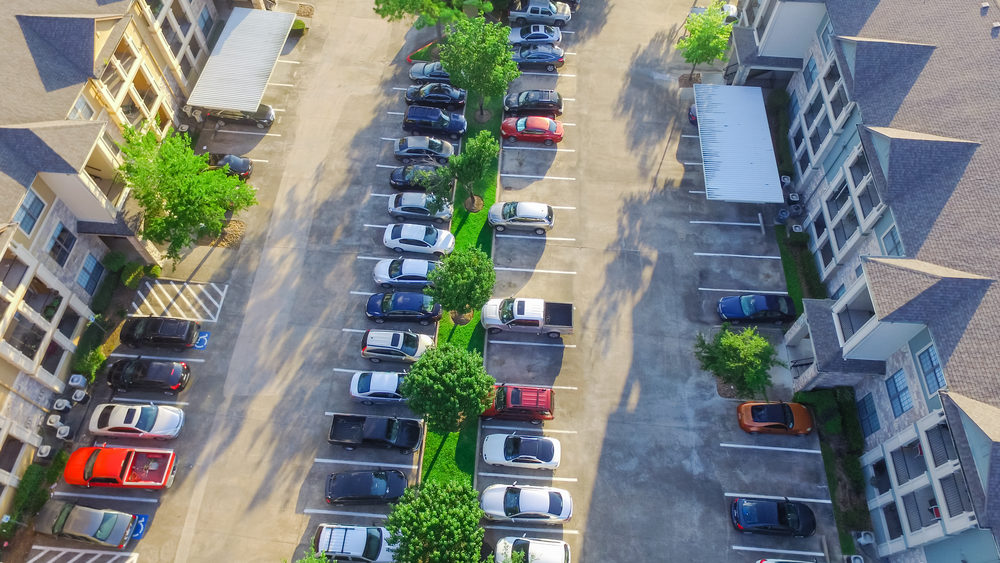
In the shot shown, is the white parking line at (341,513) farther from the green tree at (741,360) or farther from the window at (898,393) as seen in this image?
the window at (898,393)

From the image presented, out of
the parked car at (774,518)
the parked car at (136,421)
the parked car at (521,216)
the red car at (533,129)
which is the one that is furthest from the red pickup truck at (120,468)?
the parked car at (774,518)

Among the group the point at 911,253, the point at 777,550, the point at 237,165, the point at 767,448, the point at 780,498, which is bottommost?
the point at 777,550

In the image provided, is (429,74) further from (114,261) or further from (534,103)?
(114,261)

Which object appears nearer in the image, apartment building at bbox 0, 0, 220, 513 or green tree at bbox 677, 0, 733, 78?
apartment building at bbox 0, 0, 220, 513

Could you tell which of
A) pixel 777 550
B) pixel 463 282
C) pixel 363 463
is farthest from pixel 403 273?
pixel 777 550

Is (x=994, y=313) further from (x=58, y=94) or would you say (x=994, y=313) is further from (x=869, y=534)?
(x=58, y=94)

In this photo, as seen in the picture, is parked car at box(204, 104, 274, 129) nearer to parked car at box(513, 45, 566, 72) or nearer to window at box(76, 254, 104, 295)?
window at box(76, 254, 104, 295)

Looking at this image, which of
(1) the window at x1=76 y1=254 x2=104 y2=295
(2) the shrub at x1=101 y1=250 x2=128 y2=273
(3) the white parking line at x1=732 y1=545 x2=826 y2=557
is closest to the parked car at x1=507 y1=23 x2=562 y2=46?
(2) the shrub at x1=101 y1=250 x2=128 y2=273

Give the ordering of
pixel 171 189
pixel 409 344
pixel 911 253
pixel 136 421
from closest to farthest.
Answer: pixel 911 253 → pixel 136 421 → pixel 171 189 → pixel 409 344
